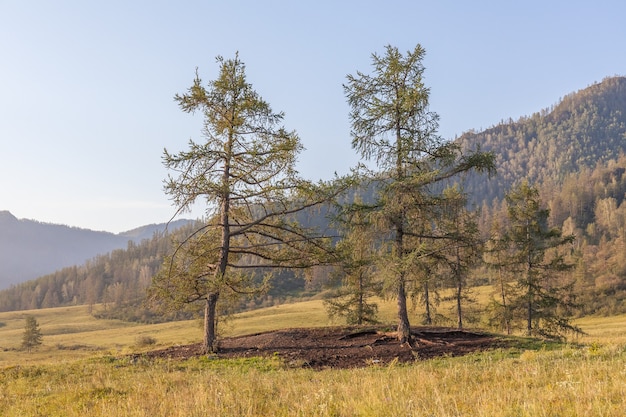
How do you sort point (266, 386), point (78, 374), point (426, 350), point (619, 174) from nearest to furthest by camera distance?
point (266, 386) < point (78, 374) < point (426, 350) < point (619, 174)

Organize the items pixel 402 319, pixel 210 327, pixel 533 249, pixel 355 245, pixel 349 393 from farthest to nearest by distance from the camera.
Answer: pixel 533 249 < pixel 355 245 < pixel 210 327 < pixel 402 319 < pixel 349 393

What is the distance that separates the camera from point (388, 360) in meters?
13.2

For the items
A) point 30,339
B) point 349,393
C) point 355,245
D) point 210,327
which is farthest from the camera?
point 30,339

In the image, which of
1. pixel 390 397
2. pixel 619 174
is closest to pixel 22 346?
pixel 390 397

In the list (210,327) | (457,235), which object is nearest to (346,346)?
(210,327)

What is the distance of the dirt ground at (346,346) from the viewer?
13588 mm

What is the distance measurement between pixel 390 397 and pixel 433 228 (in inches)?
473

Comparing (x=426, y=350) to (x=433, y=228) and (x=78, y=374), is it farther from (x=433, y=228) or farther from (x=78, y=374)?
(x=78, y=374)

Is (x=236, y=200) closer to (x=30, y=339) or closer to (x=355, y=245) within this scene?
(x=355, y=245)

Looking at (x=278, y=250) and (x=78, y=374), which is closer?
(x=78, y=374)

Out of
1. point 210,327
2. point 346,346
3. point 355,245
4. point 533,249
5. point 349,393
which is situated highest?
point 355,245

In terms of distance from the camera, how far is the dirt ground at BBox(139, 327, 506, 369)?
44.6 feet

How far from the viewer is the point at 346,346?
15.9 m

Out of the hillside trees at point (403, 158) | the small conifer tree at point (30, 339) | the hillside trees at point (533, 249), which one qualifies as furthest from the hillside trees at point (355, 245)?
the small conifer tree at point (30, 339)
